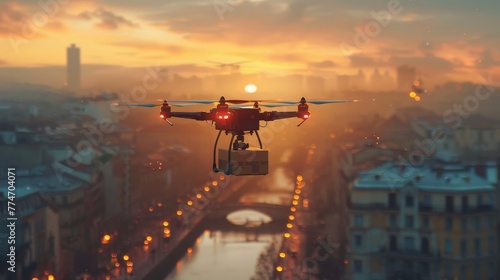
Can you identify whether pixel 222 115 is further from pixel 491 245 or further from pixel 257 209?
pixel 257 209

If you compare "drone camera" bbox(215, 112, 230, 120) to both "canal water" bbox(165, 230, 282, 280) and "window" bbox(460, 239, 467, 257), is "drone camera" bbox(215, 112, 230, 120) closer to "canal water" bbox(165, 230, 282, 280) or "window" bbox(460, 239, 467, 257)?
"window" bbox(460, 239, 467, 257)

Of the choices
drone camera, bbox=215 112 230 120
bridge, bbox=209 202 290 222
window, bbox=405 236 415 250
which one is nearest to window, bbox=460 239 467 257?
window, bbox=405 236 415 250

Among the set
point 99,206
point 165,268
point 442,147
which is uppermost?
point 442,147

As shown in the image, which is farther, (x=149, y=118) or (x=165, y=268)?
(x=165, y=268)

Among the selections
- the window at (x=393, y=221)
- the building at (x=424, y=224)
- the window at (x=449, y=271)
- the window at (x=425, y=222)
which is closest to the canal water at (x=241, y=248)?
the building at (x=424, y=224)

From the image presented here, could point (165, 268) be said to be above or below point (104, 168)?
below

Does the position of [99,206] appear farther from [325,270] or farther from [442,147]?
[442,147]

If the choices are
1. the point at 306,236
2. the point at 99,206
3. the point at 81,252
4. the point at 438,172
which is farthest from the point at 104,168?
the point at 438,172

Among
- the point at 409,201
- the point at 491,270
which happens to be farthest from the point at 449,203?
the point at 491,270
